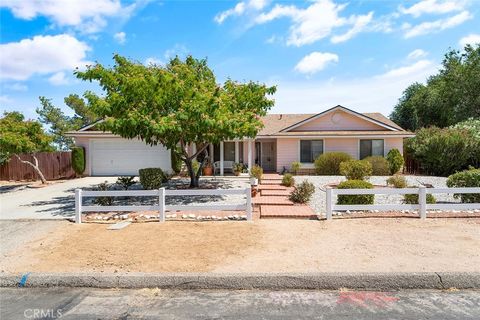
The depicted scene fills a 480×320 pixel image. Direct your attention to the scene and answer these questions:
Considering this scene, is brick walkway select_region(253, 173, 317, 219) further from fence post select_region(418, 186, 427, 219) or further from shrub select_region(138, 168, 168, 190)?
shrub select_region(138, 168, 168, 190)

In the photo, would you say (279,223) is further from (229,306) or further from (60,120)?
(60,120)

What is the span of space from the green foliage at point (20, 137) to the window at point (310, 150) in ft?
50.1

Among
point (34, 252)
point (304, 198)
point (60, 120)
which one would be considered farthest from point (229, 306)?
point (60, 120)

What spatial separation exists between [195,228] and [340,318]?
4.75 metres

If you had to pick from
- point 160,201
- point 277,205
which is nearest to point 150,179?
point 160,201

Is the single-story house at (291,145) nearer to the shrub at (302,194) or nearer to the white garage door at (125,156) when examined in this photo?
the white garage door at (125,156)

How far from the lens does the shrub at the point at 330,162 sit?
20.0 meters

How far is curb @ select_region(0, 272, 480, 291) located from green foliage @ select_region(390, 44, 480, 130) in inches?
1326

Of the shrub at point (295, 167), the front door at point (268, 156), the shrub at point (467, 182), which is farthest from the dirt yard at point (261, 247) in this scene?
the front door at point (268, 156)

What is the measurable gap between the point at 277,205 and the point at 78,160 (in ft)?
50.4

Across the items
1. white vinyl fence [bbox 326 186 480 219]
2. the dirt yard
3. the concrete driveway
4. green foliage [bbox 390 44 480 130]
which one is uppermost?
green foliage [bbox 390 44 480 130]

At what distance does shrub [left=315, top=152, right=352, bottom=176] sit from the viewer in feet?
65.5

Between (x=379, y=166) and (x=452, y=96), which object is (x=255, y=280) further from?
(x=452, y=96)

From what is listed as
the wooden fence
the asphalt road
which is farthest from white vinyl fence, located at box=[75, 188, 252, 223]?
the wooden fence
